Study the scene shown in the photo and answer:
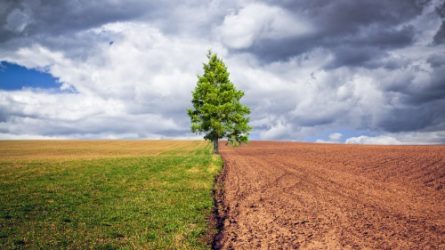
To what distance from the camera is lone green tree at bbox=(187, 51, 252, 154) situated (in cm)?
4669

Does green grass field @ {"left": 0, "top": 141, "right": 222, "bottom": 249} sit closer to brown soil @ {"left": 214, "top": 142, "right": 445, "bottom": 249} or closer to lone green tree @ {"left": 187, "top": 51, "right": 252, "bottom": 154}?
brown soil @ {"left": 214, "top": 142, "right": 445, "bottom": 249}

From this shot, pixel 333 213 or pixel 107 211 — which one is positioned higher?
pixel 333 213

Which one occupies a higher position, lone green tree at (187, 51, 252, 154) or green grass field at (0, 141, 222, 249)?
lone green tree at (187, 51, 252, 154)

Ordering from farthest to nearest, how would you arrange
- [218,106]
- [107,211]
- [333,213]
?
[218,106], [107,211], [333,213]

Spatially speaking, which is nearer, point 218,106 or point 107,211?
point 107,211

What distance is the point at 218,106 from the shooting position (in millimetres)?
46031

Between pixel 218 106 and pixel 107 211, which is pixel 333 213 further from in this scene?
pixel 218 106

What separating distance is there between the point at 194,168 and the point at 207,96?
58.3 ft

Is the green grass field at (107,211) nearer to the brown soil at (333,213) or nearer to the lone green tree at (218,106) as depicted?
the brown soil at (333,213)

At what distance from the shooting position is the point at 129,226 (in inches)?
517

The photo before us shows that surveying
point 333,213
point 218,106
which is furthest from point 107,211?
point 218,106

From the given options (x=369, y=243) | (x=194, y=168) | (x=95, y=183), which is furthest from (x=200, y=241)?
(x=194, y=168)

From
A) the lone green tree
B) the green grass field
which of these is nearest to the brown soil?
the green grass field

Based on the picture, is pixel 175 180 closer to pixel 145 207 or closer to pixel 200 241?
pixel 145 207
